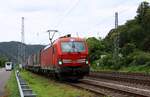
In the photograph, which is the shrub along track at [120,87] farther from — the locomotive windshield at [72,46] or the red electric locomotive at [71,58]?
the locomotive windshield at [72,46]

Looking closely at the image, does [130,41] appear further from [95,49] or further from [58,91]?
[58,91]

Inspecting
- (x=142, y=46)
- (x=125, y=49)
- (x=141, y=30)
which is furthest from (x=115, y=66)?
(x=141, y=30)

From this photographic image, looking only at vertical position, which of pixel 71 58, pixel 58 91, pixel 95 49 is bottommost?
pixel 58 91

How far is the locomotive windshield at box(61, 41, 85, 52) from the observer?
3020cm

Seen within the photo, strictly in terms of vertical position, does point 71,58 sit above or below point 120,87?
above

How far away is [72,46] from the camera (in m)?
30.5

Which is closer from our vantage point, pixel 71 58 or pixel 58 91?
pixel 58 91

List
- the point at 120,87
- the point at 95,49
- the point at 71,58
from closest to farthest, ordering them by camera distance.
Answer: the point at 120,87 < the point at 71,58 < the point at 95,49

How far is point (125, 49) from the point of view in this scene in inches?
3029

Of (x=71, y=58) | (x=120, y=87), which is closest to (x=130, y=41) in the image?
(x=71, y=58)

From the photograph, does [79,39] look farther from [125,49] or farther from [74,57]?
[125,49]

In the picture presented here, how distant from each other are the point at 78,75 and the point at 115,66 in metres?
31.4

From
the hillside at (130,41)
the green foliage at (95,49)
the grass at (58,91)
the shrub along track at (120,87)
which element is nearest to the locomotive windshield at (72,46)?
the shrub along track at (120,87)

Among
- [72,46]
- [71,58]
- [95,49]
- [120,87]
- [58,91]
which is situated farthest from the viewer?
[95,49]
